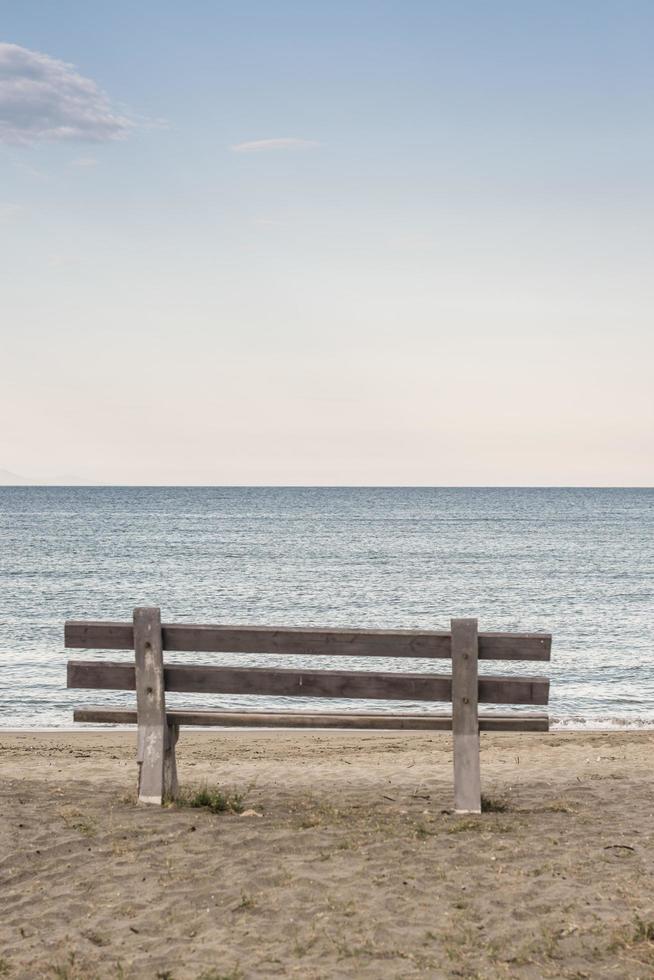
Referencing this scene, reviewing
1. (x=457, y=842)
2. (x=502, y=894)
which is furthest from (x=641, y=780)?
(x=502, y=894)

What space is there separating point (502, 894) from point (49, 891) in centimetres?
259

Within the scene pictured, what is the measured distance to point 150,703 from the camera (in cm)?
739

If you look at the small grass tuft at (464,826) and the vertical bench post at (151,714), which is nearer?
the small grass tuft at (464,826)

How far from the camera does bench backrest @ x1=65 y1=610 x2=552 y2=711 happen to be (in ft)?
23.1

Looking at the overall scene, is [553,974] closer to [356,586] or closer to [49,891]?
[49,891]

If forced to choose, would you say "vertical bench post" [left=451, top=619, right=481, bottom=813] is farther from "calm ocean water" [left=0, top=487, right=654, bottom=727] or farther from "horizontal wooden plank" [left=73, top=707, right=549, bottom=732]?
"calm ocean water" [left=0, top=487, right=654, bottom=727]

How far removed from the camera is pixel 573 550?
66.8 metres

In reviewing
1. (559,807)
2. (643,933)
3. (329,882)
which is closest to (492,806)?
(559,807)

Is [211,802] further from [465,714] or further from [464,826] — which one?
[465,714]

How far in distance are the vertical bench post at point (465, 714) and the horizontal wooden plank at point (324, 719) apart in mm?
123

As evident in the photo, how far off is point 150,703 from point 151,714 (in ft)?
0.29

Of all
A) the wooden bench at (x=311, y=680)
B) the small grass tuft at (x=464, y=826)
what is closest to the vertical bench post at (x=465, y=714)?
the wooden bench at (x=311, y=680)

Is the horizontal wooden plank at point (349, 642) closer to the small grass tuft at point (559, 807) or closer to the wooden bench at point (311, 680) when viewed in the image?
the wooden bench at point (311, 680)

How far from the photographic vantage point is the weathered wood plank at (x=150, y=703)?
7266mm
